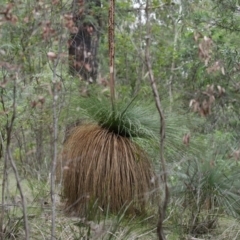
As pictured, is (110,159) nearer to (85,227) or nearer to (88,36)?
(85,227)

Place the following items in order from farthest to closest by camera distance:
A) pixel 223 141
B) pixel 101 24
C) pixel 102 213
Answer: pixel 101 24, pixel 223 141, pixel 102 213

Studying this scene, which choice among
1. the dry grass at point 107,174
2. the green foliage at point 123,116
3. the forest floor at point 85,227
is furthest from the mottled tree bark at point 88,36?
the forest floor at point 85,227

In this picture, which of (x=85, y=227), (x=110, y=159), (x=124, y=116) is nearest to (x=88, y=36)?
(x=124, y=116)

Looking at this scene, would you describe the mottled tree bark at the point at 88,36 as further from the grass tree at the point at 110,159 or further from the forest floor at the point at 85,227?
the forest floor at the point at 85,227

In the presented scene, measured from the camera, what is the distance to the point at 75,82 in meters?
7.04

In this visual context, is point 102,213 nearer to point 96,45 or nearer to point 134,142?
point 134,142

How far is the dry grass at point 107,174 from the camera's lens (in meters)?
5.77

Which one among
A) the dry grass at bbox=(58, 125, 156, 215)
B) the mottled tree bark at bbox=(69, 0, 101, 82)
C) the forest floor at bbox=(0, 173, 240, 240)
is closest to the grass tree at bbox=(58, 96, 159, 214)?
the dry grass at bbox=(58, 125, 156, 215)

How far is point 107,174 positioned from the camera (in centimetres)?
579

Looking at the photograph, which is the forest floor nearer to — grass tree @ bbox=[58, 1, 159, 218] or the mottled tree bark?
grass tree @ bbox=[58, 1, 159, 218]

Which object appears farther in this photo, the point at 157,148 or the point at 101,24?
the point at 101,24

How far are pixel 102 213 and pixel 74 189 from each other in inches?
18.5

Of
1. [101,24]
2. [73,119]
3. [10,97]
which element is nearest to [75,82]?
[73,119]

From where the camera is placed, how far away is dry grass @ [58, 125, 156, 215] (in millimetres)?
5770
